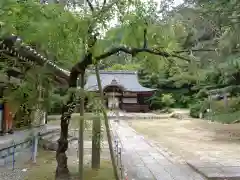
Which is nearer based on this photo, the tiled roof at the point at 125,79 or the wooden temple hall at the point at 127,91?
the wooden temple hall at the point at 127,91

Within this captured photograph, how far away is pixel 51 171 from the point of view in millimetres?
6270

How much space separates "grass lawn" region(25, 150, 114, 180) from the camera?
19.1 ft

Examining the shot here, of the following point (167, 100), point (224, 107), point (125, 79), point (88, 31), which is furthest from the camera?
point (125, 79)

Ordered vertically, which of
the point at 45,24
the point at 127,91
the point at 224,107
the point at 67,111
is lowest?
the point at 67,111

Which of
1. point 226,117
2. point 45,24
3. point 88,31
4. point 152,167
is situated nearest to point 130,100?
point 226,117

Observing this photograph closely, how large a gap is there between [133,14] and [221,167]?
4085mm

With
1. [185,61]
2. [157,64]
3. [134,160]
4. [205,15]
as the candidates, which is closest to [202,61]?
[185,61]

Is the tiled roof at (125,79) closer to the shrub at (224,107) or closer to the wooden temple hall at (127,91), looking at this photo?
the wooden temple hall at (127,91)

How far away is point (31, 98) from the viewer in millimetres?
4293

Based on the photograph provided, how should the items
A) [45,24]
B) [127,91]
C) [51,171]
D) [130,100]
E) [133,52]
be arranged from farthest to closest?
1. [130,100]
2. [127,91]
3. [51,171]
4. [133,52]
5. [45,24]

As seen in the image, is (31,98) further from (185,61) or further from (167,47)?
(185,61)

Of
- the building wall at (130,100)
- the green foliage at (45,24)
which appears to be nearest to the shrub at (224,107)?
the building wall at (130,100)

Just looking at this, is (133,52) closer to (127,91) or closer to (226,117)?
(226,117)

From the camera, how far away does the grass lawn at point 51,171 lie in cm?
581
